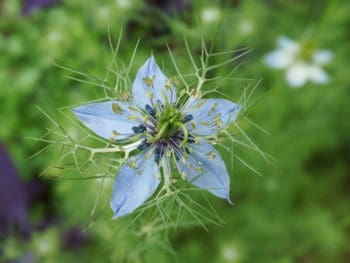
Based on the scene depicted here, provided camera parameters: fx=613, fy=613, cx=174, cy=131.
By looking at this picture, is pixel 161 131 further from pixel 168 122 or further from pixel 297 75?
pixel 297 75

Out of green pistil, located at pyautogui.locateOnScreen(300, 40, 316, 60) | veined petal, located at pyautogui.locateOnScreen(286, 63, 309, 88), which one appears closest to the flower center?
veined petal, located at pyautogui.locateOnScreen(286, 63, 309, 88)

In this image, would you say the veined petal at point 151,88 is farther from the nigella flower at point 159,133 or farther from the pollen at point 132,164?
the pollen at point 132,164

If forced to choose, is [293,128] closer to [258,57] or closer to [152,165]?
[258,57]

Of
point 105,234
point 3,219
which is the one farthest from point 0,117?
point 105,234

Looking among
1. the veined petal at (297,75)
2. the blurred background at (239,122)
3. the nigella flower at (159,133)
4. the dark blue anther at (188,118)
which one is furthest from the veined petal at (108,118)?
the veined petal at (297,75)

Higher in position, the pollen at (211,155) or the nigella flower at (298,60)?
the pollen at (211,155)

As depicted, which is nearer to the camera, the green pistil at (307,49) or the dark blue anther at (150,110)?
the dark blue anther at (150,110)

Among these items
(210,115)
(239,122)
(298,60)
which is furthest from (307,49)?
(210,115)

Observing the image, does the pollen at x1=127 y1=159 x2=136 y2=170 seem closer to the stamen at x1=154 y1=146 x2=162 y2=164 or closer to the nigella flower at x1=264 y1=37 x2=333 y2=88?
the stamen at x1=154 y1=146 x2=162 y2=164
